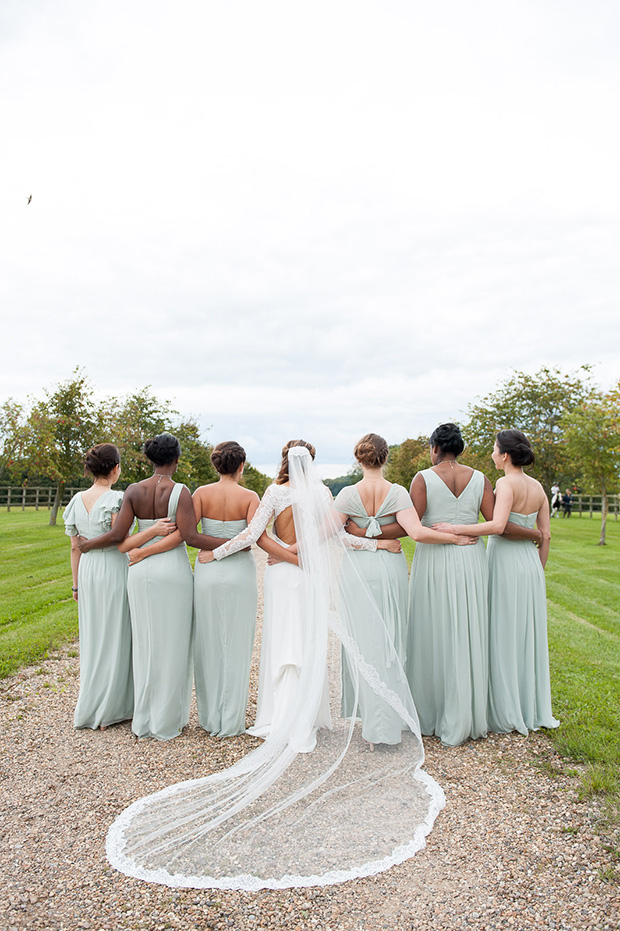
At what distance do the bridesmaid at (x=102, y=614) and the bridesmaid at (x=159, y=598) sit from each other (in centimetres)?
25

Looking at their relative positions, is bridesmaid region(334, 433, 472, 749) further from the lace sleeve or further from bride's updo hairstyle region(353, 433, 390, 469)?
the lace sleeve

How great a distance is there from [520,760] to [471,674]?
69 centimetres

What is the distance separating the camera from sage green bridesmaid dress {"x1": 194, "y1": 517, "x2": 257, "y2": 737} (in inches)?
212

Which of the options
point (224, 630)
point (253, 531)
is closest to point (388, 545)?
point (253, 531)

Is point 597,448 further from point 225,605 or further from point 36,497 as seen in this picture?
point 36,497

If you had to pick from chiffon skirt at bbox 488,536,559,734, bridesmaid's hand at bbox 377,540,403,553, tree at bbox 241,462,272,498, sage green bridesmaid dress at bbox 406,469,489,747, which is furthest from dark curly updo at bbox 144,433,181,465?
tree at bbox 241,462,272,498

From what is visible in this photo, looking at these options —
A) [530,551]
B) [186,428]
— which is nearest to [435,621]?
[530,551]

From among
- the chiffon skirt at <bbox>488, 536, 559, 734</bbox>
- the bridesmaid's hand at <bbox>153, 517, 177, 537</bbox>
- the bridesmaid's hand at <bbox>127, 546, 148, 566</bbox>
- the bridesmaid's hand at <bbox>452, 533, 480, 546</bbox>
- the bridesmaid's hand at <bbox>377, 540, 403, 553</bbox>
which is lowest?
the chiffon skirt at <bbox>488, 536, 559, 734</bbox>

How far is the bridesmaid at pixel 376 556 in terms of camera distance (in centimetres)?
513

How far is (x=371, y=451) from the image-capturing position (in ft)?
16.8

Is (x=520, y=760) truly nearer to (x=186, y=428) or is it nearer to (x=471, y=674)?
(x=471, y=674)

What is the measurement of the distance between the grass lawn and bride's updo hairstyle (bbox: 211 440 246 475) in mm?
3343

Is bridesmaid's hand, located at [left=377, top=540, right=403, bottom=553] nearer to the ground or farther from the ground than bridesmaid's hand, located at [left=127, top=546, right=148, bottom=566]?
farther from the ground

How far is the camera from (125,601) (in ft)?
18.5
